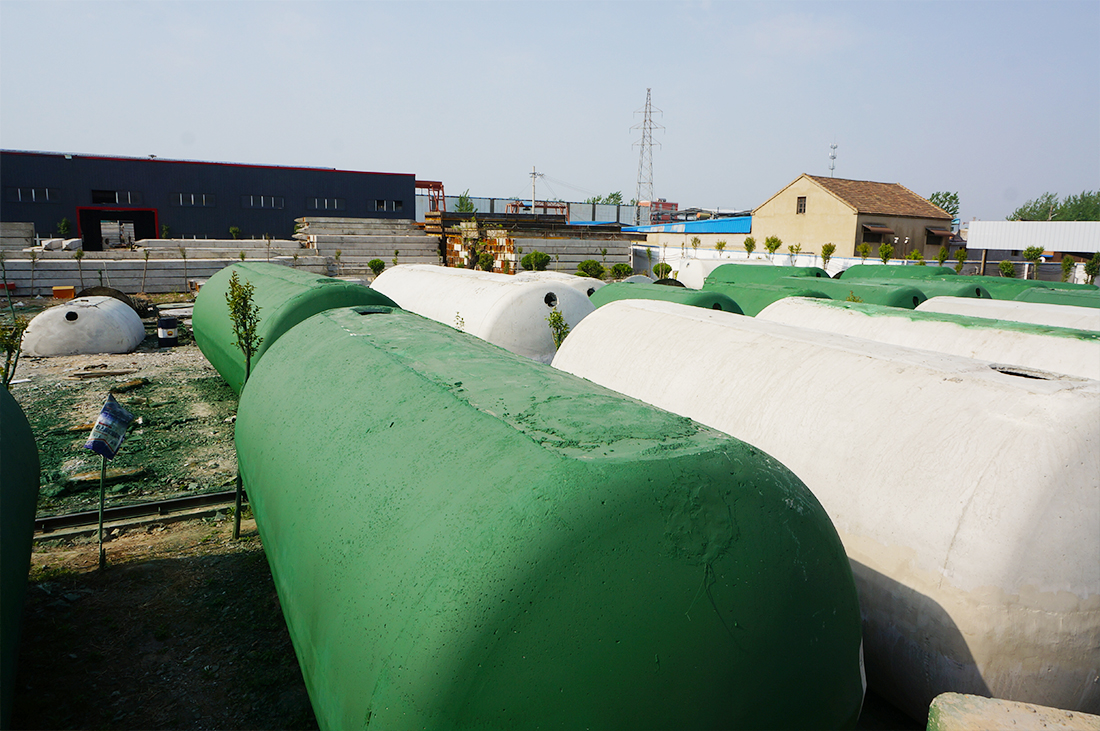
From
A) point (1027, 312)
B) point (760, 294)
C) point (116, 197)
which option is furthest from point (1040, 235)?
point (116, 197)

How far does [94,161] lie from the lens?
39.2 metres

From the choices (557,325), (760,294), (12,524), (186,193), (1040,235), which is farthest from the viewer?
(186,193)

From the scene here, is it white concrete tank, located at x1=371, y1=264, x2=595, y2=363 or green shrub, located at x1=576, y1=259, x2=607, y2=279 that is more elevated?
green shrub, located at x1=576, y1=259, x2=607, y2=279

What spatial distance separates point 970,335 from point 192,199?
148 feet

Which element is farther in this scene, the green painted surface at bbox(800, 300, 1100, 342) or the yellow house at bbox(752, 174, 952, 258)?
the yellow house at bbox(752, 174, 952, 258)

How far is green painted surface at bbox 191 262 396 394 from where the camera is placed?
25.9ft

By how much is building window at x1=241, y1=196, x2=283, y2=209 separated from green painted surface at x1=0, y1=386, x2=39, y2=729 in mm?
42298

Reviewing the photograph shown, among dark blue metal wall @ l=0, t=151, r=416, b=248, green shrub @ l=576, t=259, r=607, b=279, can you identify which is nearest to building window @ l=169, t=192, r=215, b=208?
dark blue metal wall @ l=0, t=151, r=416, b=248

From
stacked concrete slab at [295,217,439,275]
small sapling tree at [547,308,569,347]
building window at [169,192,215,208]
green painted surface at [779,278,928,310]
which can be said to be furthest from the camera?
building window at [169,192,215,208]

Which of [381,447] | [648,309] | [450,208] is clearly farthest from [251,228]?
[381,447]

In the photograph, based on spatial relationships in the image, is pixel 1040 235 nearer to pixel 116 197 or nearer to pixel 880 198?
pixel 880 198

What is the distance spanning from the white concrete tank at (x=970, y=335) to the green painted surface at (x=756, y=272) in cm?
1279

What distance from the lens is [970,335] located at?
7.71 metres

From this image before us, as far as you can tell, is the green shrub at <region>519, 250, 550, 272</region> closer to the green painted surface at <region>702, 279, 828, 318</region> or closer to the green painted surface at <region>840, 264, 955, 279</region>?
the green painted surface at <region>840, 264, 955, 279</region>
